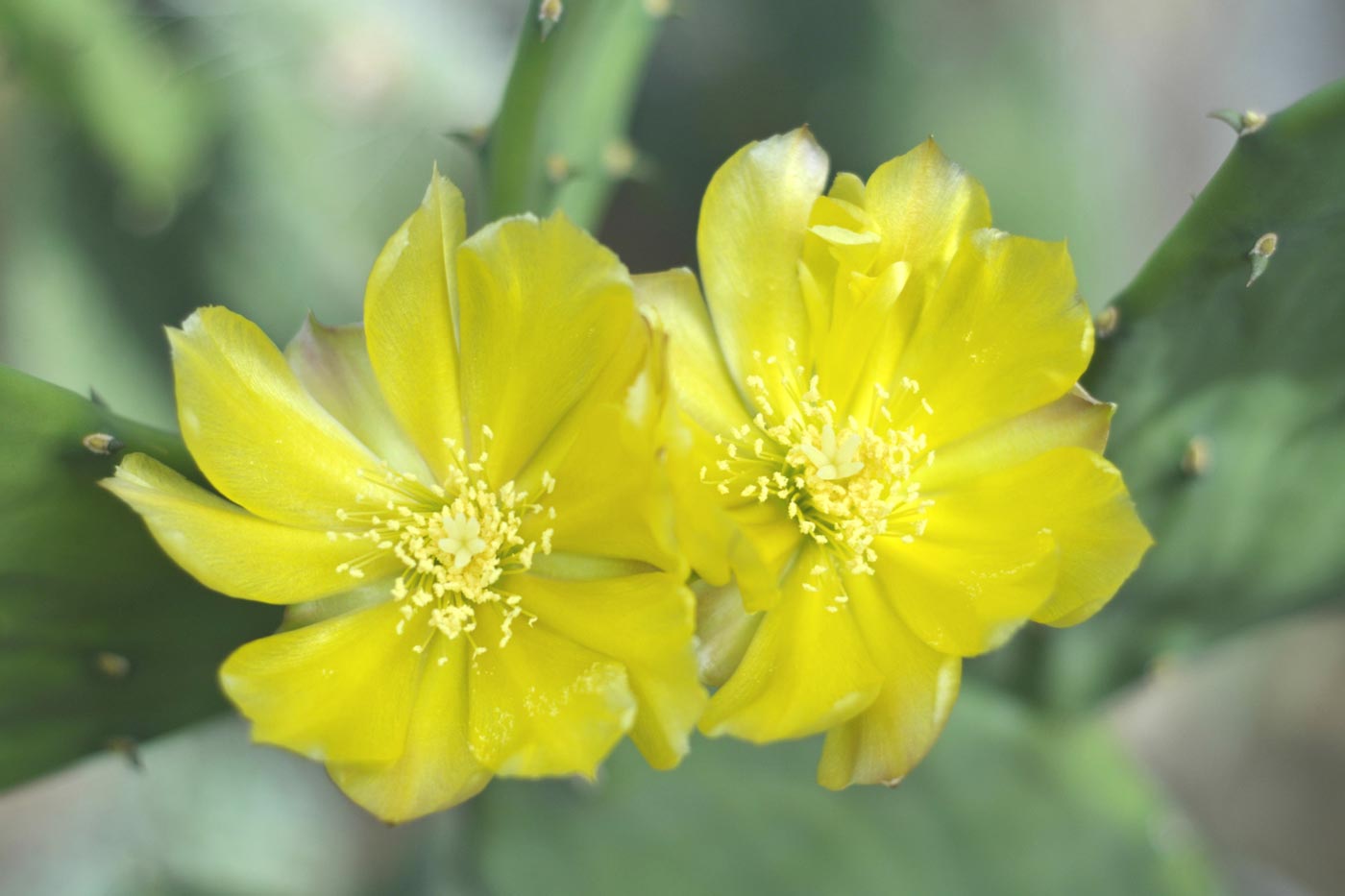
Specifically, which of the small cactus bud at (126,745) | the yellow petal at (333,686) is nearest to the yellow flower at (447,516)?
the yellow petal at (333,686)

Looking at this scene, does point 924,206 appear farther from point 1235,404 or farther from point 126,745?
point 126,745

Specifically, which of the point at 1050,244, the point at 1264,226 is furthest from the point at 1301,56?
the point at 1050,244

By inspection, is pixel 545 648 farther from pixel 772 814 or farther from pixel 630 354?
pixel 772 814

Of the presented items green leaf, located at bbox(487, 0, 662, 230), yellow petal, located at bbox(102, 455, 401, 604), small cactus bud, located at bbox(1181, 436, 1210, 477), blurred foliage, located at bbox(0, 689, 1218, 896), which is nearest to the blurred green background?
blurred foliage, located at bbox(0, 689, 1218, 896)

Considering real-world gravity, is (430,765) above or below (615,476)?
below

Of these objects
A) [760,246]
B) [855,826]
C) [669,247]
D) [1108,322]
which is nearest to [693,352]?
[760,246]
